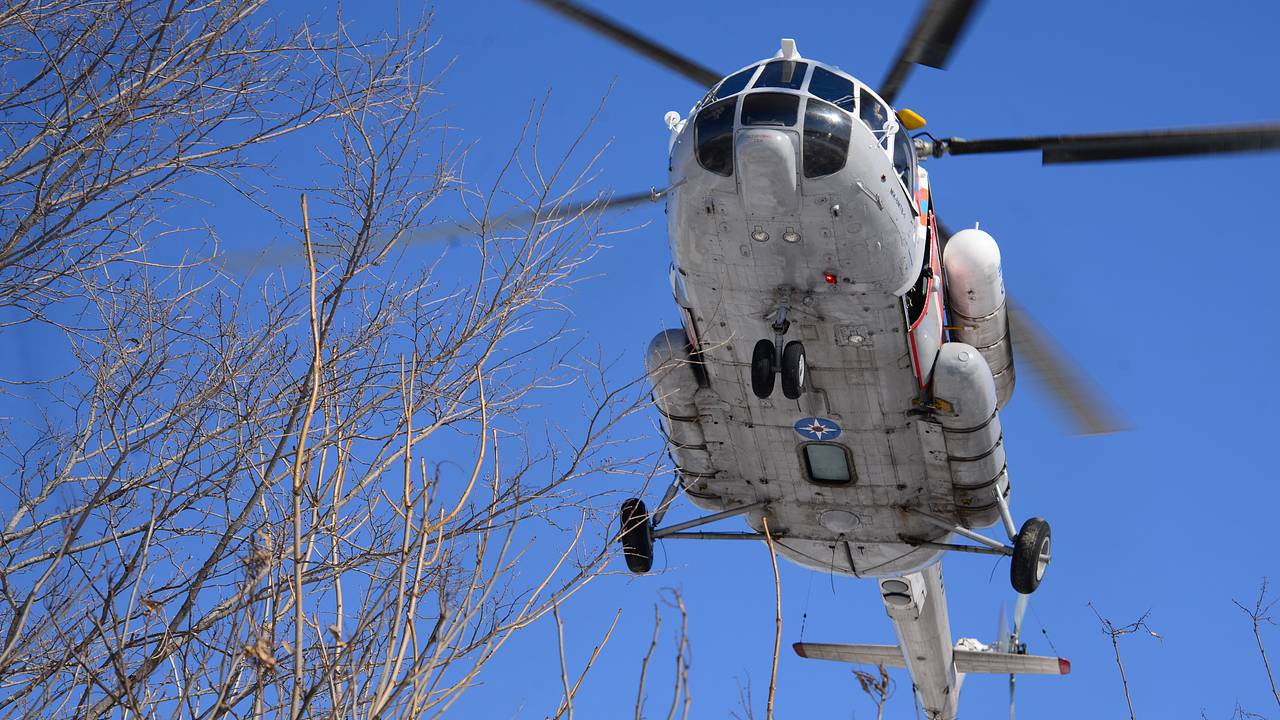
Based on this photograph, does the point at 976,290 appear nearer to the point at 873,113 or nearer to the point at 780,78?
the point at 873,113

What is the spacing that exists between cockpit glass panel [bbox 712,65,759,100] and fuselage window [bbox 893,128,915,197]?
54.3 inches

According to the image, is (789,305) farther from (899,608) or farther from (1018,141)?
(899,608)

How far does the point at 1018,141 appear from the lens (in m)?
11.6

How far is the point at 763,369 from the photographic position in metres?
11.2

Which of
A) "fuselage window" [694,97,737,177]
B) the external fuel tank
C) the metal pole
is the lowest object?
the metal pole

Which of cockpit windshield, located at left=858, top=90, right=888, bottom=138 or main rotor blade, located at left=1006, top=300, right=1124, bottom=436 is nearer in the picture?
cockpit windshield, located at left=858, top=90, right=888, bottom=138

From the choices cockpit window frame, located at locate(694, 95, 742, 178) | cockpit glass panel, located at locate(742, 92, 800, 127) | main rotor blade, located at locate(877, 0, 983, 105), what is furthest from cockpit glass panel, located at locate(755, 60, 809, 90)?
main rotor blade, located at locate(877, 0, 983, 105)

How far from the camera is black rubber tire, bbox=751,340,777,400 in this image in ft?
36.6

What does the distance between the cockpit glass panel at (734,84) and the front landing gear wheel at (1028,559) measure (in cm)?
551

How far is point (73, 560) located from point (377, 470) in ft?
4.88

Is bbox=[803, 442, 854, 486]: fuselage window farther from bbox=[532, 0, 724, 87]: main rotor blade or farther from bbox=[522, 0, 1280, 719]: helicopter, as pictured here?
bbox=[532, 0, 724, 87]: main rotor blade

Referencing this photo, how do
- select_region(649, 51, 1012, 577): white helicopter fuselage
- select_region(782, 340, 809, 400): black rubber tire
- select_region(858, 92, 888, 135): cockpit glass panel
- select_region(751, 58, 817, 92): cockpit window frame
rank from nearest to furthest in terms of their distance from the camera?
select_region(649, 51, 1012, 577): white helicopter fuselage → select_region(751, 58, 817, 92): cockpit window frame → select_region(858, 92, 888, 135): cockpit glass panel → select_region(782, 340, 809, 400): black rubber tire

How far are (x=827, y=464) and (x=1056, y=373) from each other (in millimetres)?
2749

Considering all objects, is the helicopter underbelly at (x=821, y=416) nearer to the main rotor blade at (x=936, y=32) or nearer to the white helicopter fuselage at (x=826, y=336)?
the white helicopter fuselage at (x=826, y=336)
